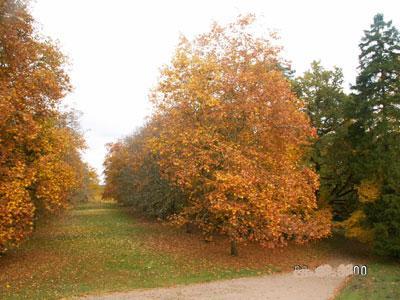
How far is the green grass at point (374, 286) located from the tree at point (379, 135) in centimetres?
343

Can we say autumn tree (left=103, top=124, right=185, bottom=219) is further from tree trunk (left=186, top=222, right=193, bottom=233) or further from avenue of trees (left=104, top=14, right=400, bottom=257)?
avenue of trees (left=104, top=14, right=400, bottom=257)

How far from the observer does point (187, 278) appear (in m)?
18.2

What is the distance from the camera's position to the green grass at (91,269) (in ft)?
54.4

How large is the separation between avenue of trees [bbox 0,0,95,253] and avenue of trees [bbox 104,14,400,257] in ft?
16.8

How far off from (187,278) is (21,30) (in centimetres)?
1312

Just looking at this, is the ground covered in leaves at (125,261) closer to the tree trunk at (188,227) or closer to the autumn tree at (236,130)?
the tree trunk at (188,227)

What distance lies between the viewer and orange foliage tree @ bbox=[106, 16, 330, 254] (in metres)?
19.5

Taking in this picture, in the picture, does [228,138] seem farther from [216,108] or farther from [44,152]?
[44,152]

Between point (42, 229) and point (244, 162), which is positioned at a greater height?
point (244, 162)

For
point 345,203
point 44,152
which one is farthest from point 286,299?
point 345,203

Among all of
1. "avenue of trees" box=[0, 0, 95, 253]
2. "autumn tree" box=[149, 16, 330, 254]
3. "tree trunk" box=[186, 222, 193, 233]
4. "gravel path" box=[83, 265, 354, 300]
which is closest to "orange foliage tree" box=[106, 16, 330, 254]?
"autumn tree" box=[149, 16, 330, 254]

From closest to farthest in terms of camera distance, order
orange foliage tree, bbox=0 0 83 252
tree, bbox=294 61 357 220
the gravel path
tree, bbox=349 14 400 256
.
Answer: the gravel path, orange foliage tree, bbox=0 0 83 252, tree, bbox=349 14 400 256, tree, bbox=294 61 357 220

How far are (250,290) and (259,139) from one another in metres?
7.90

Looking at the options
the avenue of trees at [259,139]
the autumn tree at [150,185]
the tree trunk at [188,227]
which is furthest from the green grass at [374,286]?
the tree trunk at [188,227]
